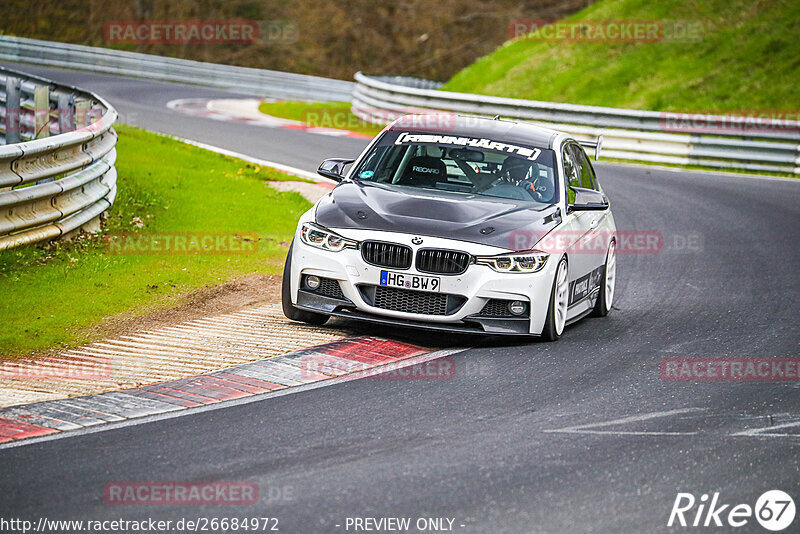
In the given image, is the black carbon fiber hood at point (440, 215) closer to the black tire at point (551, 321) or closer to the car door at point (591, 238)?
the black tire at point (551, 321)

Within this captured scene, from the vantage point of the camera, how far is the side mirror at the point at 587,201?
375 inches

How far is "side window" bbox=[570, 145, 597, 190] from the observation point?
35.3 ft

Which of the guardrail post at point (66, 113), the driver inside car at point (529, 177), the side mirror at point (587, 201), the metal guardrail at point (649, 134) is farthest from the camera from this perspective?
the metal guardrail at point (649, 134)

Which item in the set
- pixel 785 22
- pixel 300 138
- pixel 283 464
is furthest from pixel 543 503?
pixel 785 22

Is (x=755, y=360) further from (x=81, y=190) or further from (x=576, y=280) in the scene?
(x=81, y=190)

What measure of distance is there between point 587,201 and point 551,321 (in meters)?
1.39

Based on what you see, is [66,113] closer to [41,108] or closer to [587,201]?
[41,108]

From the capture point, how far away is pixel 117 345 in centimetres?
830

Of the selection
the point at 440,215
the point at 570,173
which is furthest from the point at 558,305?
the point at 570,173

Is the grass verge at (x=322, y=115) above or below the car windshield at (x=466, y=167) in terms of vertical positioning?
below

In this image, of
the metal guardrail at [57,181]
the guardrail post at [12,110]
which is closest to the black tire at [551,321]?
the metal guardrail at [57,181]

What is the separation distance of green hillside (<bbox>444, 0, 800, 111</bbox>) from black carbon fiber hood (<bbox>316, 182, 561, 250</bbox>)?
20.9 m

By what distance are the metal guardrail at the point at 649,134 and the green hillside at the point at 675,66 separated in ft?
15.6

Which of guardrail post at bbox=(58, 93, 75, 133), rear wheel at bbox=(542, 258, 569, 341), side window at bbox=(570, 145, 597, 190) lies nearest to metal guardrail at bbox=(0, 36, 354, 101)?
guardrail post at bbox=(58, 93, 75, 133)
